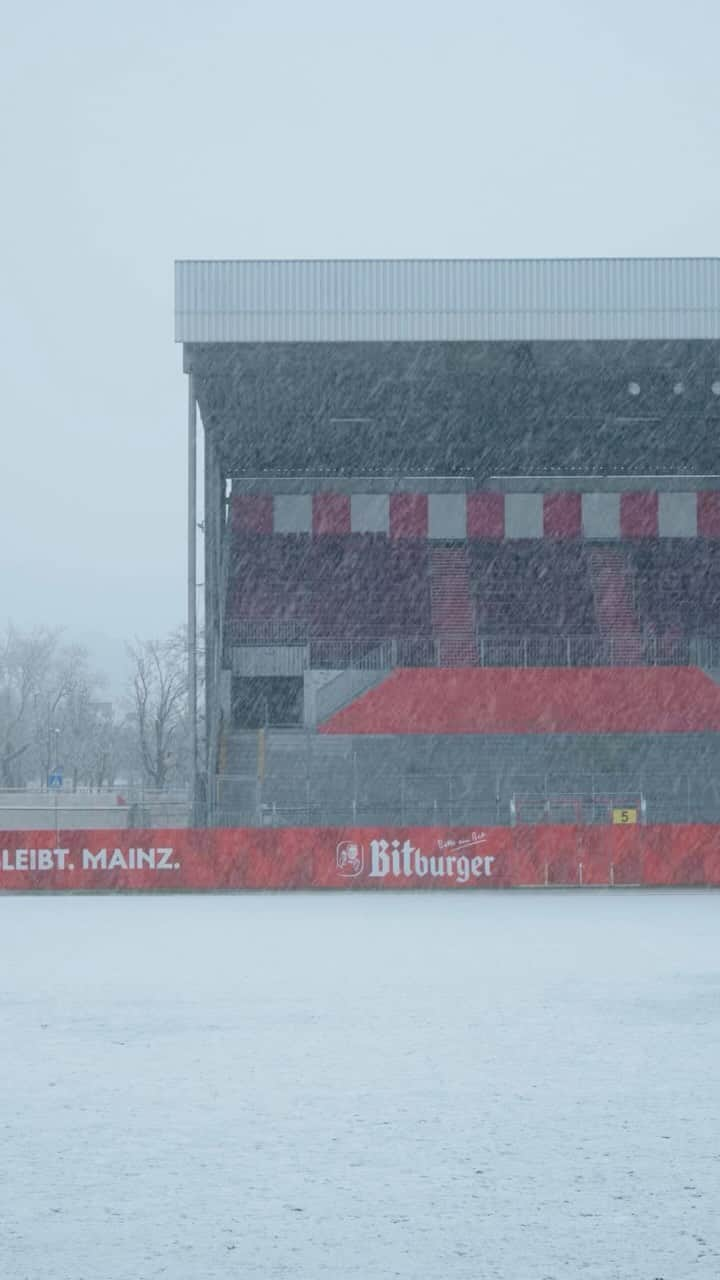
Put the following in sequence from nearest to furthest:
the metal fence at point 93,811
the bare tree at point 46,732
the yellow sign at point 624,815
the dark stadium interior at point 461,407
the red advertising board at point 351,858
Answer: the red advertising board at point 351,858, the metal fence at point 93,811, the yellow sign at point 624,815, the dark stadium interior at point 461,407, the bare tree at point 46,732

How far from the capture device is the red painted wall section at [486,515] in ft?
150

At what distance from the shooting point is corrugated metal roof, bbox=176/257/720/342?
3312 centimetres

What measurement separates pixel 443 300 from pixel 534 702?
9818mm

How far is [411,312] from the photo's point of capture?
3331 cm

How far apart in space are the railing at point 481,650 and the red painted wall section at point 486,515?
5133mm

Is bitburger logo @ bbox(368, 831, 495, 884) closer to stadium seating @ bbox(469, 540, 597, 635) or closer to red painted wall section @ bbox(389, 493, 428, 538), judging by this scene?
stadium seating @ bbox(469, 540, 597, 635)

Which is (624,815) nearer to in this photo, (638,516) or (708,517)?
(638,516)

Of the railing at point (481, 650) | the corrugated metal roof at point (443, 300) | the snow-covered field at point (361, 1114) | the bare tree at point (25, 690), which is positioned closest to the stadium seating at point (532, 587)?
the railing at point (481, 650)

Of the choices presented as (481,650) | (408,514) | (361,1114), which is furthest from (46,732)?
(361,1114)

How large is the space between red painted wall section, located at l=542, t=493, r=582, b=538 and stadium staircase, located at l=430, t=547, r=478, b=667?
309 cm

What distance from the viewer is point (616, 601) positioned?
43.2m

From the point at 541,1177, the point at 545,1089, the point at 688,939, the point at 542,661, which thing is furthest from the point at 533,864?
the point at 541,1177

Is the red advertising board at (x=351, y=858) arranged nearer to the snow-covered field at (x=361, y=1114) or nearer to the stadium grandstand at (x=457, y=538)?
the stadium grandstand at (x=457, y=538)

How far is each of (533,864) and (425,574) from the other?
1833cm
